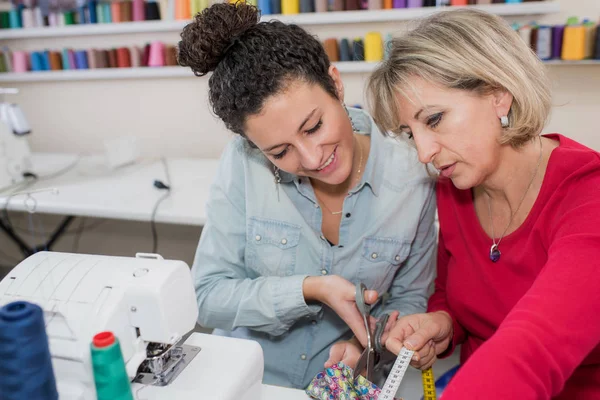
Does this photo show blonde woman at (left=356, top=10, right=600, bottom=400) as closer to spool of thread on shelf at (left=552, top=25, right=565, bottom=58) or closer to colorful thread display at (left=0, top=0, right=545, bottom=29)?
spool of thread on shelf at (left=552, top=25, right=565, bottom=58)

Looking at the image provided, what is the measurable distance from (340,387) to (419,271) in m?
0.50

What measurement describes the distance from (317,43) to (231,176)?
37 cm

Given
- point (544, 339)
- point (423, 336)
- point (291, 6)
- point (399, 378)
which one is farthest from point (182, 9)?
point (544, 339)

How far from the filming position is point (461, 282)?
124cm

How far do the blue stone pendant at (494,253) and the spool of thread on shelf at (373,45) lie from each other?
56.0 inches

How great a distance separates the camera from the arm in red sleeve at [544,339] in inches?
27.3

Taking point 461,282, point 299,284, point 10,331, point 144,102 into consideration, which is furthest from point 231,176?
point 144,102

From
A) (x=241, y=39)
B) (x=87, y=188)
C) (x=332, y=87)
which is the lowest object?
(x=87, y=188)

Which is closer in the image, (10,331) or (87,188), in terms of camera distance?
(10,331)

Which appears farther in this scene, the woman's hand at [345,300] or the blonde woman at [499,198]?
the woman's hand at [345,300]

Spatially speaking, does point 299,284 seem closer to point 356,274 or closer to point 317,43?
point 356,274

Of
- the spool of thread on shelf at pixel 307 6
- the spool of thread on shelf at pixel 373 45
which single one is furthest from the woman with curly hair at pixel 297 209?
the spool of thread on shelf at pixel 307 6

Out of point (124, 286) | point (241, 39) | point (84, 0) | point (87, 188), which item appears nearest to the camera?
point (124, 286)

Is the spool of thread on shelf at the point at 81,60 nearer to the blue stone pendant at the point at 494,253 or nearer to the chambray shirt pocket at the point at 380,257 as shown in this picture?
the chambray shirt pocket at the point at 380,257
